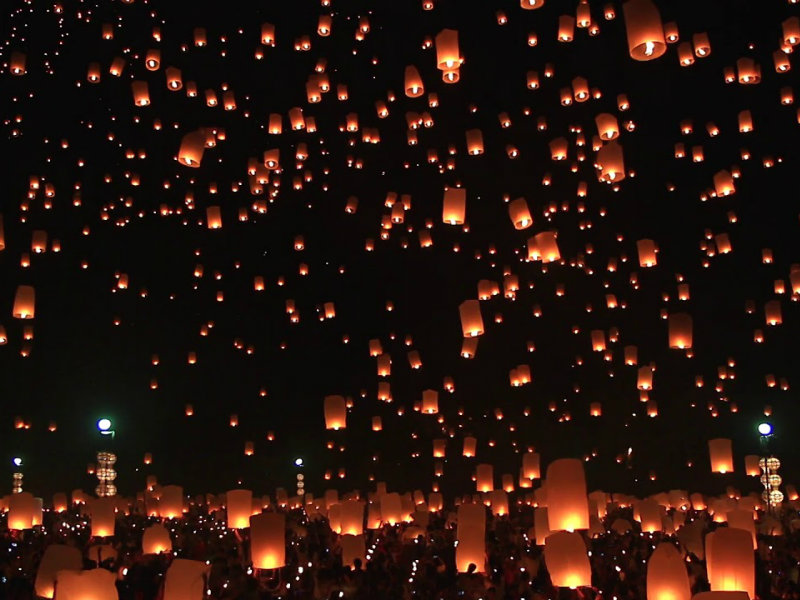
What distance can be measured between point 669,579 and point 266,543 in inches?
120

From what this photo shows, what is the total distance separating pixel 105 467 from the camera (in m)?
20.8

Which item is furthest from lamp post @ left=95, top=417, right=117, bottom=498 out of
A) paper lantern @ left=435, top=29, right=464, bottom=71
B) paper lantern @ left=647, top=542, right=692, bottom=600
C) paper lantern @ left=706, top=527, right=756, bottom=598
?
paper lantern @ left=706, top=527, right=756, bottom=598

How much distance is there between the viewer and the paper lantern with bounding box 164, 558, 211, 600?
5566 mm

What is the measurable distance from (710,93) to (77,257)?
13556 mm

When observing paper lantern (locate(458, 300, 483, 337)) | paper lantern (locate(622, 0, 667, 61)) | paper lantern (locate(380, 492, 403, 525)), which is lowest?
paper lantern (locate(380, 492, 403, 525))

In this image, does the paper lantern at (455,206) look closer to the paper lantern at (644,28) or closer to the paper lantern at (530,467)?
the paper lantern at (644,28)

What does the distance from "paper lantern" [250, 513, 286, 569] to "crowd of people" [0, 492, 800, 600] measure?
16 cm

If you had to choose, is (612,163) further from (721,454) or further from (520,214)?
(721,454)

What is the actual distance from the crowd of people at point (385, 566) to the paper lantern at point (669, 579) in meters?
0.65

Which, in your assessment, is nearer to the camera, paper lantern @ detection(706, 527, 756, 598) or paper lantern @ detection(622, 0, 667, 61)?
paper lantern @ detection(706, 527, 756, 598)

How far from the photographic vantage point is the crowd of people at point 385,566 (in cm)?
654

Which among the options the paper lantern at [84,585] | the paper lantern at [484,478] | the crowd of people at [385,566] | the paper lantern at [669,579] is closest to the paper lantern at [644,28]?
the paper lantern at [669,579]

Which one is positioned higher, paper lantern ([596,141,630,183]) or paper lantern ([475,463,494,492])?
paper lantern ([596,141,630,183])

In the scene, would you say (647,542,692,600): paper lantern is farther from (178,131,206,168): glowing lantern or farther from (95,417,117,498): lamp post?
(95,417,117,498): lamp post
